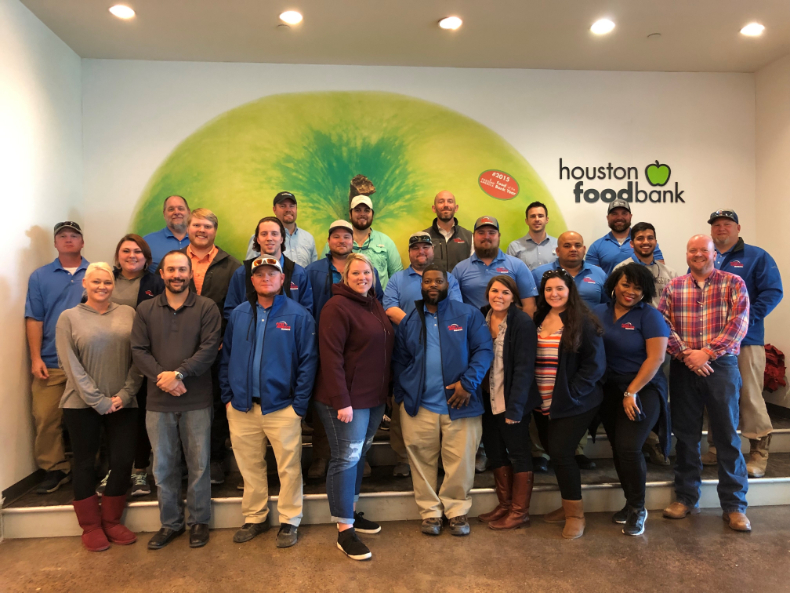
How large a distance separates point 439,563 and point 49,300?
10.7 feet

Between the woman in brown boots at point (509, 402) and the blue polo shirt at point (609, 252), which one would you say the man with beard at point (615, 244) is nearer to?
the blue polo shirt at point (609, 252)

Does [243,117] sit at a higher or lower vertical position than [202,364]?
higher

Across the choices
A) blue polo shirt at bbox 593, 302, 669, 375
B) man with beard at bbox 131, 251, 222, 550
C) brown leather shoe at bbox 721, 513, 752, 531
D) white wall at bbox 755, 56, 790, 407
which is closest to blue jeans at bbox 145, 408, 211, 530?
man with beard at bbox 131, 251, 222, 550

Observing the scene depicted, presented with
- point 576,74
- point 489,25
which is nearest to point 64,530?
point 489,25

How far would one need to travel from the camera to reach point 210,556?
3096mm

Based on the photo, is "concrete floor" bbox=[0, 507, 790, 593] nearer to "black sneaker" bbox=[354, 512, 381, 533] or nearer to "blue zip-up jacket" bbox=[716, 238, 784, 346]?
"black sneaker" bbox=[354, 512, 381, 533]

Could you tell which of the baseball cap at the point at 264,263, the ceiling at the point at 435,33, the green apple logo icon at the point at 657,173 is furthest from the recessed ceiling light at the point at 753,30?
the baseball cap at the point at 264,263

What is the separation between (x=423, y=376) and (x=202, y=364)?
4.45ft

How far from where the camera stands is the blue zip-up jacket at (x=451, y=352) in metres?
3.20

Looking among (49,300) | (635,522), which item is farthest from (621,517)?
(49,300)

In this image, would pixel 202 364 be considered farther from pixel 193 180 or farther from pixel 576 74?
pixel 576 74

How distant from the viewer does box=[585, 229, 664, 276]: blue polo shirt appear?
461 centimetres

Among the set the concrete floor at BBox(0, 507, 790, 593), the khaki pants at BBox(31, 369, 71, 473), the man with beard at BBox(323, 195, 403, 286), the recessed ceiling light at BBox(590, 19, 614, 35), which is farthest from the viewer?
the recessed ceiling light at BBox(590, 19, 614, 35)

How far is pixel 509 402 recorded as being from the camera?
10.6 ft
